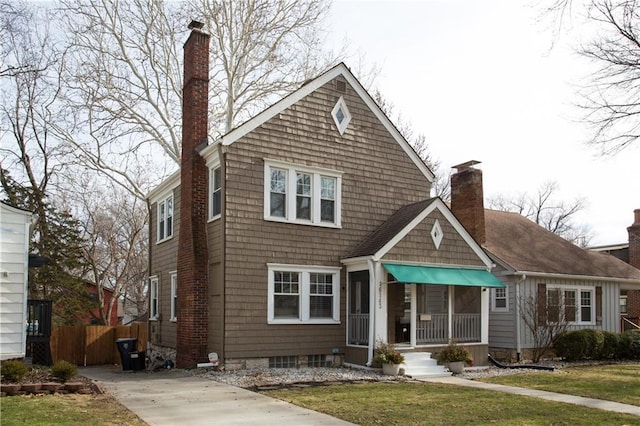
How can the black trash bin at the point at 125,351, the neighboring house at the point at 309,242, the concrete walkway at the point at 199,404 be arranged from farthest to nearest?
the black trash bin at the point at 125,351
the neighboring house at the point at 309,242
the concrete walkway at the point at 199,404

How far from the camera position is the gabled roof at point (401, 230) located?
663 inches

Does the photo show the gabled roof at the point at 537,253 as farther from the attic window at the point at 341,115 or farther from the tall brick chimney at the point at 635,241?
the attic window at the point at 341,115

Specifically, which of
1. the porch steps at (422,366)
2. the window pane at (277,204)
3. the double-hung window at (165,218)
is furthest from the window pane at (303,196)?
the double-hung window at (165,218)

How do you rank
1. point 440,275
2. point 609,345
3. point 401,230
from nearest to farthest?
point 401,230
point 440,275
point 609,345

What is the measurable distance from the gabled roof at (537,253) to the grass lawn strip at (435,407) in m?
9.35

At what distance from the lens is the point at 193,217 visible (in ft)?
56.9

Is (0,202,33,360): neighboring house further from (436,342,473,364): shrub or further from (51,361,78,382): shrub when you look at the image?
(436,342,473,364): shrub

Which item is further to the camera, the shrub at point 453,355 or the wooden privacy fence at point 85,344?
the wooden privacy fence at point 85,344

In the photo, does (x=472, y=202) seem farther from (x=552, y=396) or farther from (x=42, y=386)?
(x=42, y=386)

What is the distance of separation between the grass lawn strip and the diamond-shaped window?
5.23 metres

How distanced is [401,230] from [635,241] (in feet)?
58.0

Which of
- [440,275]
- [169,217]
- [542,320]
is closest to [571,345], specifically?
[542,320]

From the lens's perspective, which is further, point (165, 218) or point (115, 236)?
point (115, 236)

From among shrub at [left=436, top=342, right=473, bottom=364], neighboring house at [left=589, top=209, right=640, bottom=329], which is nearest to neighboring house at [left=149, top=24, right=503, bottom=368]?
shrub at [left=436, top=342, right=473, bottom=364]
